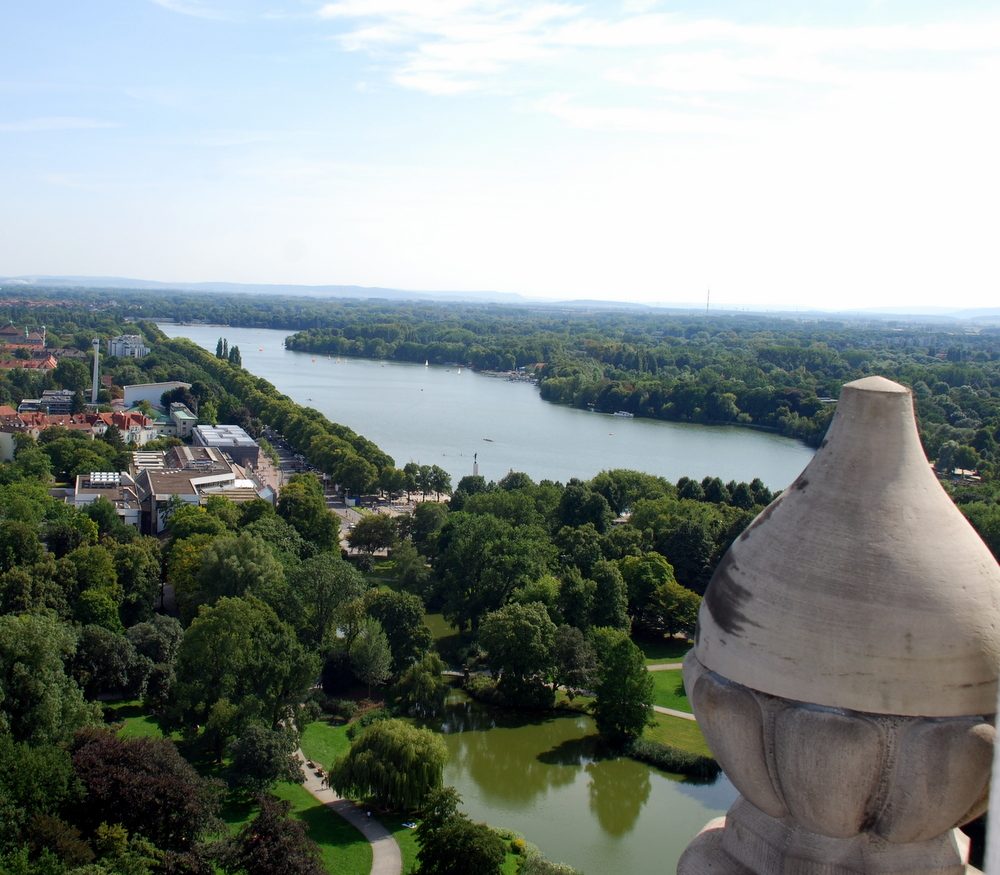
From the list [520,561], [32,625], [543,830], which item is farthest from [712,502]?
[32,625]

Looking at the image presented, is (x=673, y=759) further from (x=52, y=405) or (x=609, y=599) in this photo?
(x=52, y=405)

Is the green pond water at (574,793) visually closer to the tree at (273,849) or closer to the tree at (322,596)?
the tree at (322,596)

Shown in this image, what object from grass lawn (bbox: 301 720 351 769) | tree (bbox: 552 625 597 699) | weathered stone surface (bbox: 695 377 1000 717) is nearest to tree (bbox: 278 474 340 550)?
grass lawn (bbox: 301 720 351 769)

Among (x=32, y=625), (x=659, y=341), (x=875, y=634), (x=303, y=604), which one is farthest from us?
(x=659, y=341)

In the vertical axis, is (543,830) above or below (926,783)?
below

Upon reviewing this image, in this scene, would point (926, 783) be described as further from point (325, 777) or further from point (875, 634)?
point (325, 777)

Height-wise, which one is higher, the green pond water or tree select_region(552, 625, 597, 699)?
tree select_region(552, 625, 597, 699)

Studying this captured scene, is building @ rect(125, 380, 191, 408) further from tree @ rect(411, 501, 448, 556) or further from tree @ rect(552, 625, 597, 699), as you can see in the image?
tree @ rect(552, 625, 597, 699)
